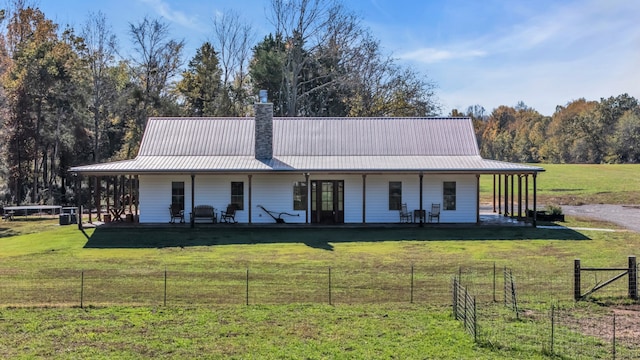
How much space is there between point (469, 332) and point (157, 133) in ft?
63.6

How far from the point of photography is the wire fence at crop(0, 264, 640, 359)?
27.3ft

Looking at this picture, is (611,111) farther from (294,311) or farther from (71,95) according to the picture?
(294,311)

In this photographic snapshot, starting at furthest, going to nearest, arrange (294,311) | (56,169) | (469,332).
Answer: (56,169) → (294,311) → (469,332)

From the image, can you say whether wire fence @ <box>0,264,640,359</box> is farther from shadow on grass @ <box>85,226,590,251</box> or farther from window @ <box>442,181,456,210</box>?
window @ <box>442,181,456,210</box>

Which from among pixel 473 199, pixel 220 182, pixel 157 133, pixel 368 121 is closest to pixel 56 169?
pixel 157 133

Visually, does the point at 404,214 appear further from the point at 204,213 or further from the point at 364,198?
the point at 204,213

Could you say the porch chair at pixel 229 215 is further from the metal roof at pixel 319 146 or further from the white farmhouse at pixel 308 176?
the metal roof at pixel 319 146

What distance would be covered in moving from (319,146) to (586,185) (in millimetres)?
26830

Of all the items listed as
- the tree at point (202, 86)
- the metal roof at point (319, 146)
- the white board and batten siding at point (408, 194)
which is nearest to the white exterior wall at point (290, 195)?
the white board and batten siding at point (408, 194)

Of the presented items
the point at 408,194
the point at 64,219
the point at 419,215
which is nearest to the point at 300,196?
the point at 408,194

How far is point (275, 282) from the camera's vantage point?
40.1ft

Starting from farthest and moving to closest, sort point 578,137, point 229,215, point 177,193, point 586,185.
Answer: point 578,137 < point 586,185 < point 177,193 < point 229,215

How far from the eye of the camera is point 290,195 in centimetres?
2200

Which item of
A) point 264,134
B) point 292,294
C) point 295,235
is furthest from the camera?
point 264,134
